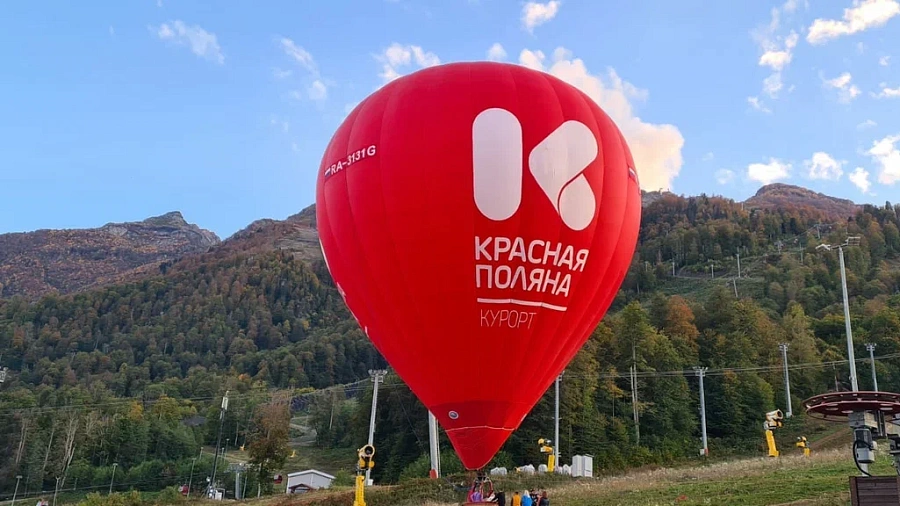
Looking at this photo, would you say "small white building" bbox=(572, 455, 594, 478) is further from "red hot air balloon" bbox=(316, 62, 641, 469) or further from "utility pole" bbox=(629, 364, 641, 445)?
"red hot air balloon" bbox=(316, 62, 641, 469)

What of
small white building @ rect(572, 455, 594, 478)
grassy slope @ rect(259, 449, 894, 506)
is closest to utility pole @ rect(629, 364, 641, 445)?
small white building @ rect(572, 455, 594, 478)

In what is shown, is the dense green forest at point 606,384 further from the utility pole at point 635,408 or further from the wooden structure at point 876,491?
the wooden structure at point 876,491

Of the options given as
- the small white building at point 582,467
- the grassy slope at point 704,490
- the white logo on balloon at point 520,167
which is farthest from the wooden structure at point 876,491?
the small white building at point 582,467

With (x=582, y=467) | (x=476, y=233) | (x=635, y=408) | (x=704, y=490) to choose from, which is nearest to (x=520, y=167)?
(x=476, y=233)

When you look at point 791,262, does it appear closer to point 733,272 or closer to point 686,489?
point 733,272

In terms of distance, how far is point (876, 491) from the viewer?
11.6 meters

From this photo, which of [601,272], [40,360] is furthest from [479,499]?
[40,360]

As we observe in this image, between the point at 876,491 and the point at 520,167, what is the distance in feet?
24.6

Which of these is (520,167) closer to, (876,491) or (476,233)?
(476,233)

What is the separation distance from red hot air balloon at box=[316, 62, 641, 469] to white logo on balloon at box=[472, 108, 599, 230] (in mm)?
21

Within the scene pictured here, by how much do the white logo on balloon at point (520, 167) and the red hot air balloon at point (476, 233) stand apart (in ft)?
0.07

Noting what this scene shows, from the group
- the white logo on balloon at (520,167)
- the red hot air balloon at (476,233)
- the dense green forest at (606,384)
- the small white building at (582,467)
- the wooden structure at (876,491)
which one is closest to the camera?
the wooden structure at (876,491)

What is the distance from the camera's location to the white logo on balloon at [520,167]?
13.5 metres

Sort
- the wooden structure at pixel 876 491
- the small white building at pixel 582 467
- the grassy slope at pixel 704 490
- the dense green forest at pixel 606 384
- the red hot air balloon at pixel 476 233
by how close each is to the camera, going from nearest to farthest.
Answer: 1. the wooden structure at pixel 876 491
2. the red hot air balloon at pixel 476 233
3. the grassy slope at pixel 704 490
4. the small white building at pixel 582 467
5. the dense green forest at pixel 606 384
